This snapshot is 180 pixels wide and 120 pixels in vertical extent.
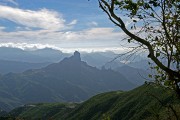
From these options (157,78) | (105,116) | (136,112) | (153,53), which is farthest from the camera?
(136,112)

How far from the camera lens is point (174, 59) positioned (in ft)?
56.9

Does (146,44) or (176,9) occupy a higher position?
(176,9)

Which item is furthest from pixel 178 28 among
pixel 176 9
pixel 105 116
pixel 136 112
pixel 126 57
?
pixel 136 112

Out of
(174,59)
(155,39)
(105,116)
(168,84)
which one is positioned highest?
(155,39)

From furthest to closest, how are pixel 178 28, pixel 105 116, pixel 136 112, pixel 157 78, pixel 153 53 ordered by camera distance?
pixel 136 112, pixel 105 116, pixel 157 78, pixel 178 28, pixel 153 53

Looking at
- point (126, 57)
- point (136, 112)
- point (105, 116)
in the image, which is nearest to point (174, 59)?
point (126, 57)

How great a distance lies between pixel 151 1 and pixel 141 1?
0.68 m

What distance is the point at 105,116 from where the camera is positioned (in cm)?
3123

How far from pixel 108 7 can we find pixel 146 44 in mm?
3026

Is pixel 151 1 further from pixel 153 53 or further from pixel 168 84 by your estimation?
pixel 168 84

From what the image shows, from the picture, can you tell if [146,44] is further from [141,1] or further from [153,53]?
[141,1]

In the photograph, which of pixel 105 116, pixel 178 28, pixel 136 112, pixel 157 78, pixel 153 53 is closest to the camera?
pixel 153 53

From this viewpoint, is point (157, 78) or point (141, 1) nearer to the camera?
point (141, 1)

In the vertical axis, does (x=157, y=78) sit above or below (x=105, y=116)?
above
